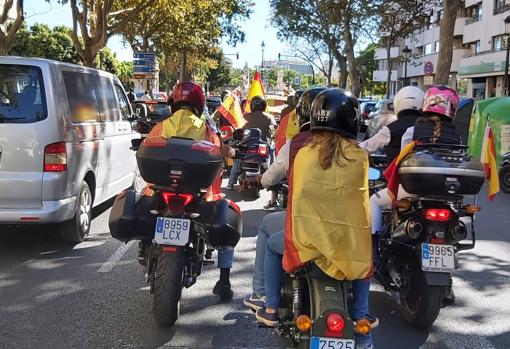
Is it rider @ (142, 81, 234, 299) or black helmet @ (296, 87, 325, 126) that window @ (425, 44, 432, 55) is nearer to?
rider @ (142, 81, 234, 299)

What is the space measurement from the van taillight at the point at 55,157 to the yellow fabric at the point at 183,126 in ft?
6.05

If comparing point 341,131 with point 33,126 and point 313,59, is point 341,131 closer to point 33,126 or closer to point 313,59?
point 33,126

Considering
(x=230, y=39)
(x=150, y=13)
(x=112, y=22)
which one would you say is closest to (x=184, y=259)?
(x=112, y=22)

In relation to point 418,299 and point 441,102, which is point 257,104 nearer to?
point 441,102

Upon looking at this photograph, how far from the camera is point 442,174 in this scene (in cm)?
412

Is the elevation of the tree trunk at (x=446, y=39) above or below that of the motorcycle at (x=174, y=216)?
above

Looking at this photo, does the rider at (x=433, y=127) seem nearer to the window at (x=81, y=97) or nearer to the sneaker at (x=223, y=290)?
the sneaker at (x=223, y=290)

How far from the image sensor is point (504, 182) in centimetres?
1202

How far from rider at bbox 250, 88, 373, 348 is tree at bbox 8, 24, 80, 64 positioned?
43879 millimetres

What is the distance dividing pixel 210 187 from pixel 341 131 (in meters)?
1.67

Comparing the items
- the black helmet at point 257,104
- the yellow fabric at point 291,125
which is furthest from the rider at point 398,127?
the black helmet at point 257,104

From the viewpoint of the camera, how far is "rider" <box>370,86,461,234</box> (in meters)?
4.54

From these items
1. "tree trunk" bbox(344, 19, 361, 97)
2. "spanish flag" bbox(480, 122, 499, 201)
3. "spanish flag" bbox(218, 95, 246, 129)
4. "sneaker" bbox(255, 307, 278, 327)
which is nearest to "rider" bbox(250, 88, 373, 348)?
"sneaker" bbox(255, 307, 278, 327)

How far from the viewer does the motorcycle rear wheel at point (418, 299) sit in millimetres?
4430
